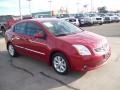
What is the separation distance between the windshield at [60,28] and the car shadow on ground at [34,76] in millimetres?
1197

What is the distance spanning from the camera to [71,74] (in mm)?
6547

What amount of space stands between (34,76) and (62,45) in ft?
4.05

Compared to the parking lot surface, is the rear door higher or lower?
higher

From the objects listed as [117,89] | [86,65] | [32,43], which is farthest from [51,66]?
[117,89]

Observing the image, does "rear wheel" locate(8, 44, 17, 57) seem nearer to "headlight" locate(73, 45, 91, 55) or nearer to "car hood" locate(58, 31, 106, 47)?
"car hood" locate(58, 31, 106, 47)

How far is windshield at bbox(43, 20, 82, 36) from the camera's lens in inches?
278

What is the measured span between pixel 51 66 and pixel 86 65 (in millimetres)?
1661

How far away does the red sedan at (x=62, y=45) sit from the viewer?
6.10 metres

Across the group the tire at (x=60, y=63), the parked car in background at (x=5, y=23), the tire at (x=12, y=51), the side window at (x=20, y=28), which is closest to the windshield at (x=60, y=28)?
the tire at (x=60, y=63)

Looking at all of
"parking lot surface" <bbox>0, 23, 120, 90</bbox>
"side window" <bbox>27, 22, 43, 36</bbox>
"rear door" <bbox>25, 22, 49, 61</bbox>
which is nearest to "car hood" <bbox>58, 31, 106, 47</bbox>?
"rear door" <bbox>25, 22, 49, 61</bbox>

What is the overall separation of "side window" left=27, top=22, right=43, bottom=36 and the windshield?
0.27m

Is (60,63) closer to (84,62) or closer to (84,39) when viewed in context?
(84,62)

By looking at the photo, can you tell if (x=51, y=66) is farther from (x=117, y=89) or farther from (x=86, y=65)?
(x=117, y=89)

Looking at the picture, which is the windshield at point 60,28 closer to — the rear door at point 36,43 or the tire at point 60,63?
the rear door at point 36,43
